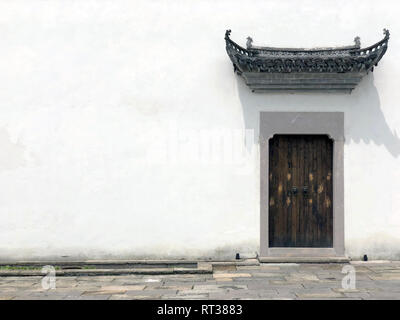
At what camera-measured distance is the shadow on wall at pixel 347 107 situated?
828 cm

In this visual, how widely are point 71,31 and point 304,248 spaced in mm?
5256

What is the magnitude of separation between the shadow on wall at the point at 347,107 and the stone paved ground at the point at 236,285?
2.07 metres

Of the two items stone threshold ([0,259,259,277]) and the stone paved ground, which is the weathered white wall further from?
the stone paved ground

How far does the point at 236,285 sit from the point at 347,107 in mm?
3537

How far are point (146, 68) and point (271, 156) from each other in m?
2.53

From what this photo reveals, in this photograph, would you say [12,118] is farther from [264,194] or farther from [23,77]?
[264,194]

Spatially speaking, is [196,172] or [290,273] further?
[196,172]

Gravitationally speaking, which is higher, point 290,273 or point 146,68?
point 146,68

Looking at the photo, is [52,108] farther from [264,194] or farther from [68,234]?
[264,194]

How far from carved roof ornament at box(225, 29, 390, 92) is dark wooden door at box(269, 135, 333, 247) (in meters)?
1.21

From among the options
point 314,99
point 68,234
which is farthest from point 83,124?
point 314,99

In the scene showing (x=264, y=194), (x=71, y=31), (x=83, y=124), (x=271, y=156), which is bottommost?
(x=264, y=194)

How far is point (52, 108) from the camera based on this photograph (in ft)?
27.1

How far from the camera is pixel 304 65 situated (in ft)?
26.1
